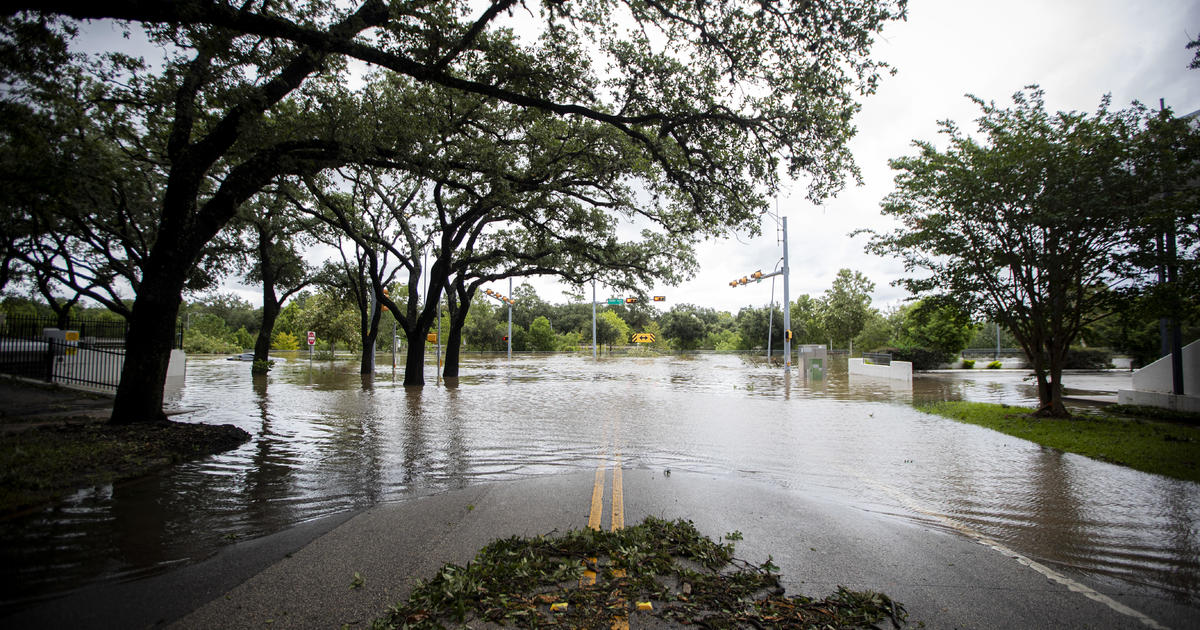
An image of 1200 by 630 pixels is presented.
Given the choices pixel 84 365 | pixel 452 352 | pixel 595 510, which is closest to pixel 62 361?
pixel 84 365

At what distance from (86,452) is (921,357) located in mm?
40157

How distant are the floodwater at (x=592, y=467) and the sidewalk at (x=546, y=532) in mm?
373

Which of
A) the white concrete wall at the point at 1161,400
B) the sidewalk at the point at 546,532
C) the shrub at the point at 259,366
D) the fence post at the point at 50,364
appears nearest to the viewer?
the sidewalk at the point at 546,532

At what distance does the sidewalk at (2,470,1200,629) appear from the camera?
3.48m

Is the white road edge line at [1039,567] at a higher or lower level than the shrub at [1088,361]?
lower

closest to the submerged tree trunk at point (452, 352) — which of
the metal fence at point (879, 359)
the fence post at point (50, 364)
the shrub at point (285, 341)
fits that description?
the fence post at point (50, 364)

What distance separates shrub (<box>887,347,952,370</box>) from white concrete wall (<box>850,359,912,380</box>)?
13.4 ft

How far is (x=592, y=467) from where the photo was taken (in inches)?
312

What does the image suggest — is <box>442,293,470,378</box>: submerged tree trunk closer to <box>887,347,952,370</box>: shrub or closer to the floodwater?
the floodwater

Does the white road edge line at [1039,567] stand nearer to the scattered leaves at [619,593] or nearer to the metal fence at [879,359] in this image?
the scattered leaves at [619,593]

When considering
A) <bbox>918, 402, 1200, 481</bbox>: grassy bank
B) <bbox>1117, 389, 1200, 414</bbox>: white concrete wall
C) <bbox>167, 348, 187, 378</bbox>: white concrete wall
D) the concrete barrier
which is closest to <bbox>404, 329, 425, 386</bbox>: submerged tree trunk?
<bbox>167, 348, 187, 378</bbox>: white concrete wall

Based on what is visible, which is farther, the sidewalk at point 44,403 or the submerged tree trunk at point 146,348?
the sidewalk at point 44,403

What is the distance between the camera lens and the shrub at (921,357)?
35438 millimetres

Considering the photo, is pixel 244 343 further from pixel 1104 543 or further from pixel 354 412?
pixel 1104 543
